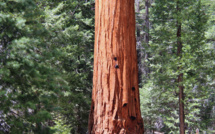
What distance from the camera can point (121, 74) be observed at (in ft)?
9.39

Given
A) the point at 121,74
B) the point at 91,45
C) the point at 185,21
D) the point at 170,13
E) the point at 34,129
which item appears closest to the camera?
the point at 121,74

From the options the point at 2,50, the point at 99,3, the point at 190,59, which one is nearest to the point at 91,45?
the point at 190,59

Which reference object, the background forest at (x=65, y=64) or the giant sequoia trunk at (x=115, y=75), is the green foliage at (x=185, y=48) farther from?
the giant sequoia trunk at (x=115, y=75)

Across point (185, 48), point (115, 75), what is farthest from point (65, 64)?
point (115, 75)

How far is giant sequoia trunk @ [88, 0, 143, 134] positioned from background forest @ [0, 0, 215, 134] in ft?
4.20

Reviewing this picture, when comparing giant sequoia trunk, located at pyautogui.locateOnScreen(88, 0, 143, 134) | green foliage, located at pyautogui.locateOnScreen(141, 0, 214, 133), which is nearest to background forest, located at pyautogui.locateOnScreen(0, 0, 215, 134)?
green foliage, located at pyautogui.locateOnScreen(141, 0, 214, 133)

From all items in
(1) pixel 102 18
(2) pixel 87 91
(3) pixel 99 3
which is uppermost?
(3) pixel 99 3

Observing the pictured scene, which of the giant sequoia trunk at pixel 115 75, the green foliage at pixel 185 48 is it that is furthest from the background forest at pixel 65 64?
the giant sequoia trunk at pixel 115 75

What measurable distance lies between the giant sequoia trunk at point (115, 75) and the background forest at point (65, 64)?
1.28m

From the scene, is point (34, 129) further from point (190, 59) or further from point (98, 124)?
point (190, 59)

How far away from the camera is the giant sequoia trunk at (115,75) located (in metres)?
2.82

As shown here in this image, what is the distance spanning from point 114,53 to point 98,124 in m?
0.96

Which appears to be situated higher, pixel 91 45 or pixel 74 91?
pixel 91 45

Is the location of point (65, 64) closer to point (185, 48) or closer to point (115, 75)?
point (185, 48)
